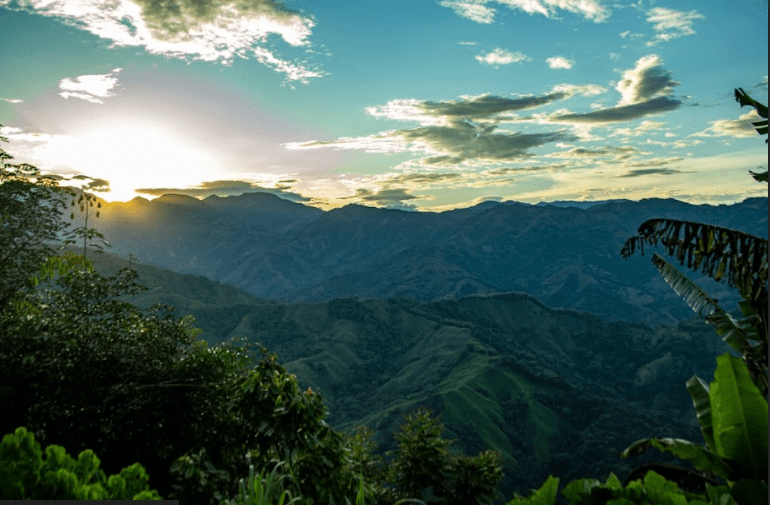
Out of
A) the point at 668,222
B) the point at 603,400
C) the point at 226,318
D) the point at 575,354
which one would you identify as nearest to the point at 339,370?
the point at 226,318

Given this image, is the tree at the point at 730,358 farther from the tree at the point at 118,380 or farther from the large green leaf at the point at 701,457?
the tree at the point at 118,380

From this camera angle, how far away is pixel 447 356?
140 metres

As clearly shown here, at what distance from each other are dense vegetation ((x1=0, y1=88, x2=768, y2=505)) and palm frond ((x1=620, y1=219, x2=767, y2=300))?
18 mm

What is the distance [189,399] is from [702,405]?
6.97 m

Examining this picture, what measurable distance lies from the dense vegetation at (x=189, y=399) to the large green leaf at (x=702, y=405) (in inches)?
0.7

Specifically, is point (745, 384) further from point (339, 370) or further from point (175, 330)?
point (339, 370)

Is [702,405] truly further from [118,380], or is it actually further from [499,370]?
[499,370]

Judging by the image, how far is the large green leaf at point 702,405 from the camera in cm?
519

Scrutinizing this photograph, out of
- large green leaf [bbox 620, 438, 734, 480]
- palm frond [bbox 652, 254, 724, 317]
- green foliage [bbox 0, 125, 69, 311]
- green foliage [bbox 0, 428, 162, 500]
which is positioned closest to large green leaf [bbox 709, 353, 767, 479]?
large green leaf [bbox 620, 438, 734, 480]

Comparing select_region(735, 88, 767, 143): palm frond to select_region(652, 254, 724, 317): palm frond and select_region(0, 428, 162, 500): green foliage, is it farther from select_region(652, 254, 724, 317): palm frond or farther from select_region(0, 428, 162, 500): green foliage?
select_region(0, 428, 162, 500): green foliage

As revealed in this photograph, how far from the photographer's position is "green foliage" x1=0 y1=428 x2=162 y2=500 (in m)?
2.05

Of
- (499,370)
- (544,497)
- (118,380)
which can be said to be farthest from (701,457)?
(499,370)

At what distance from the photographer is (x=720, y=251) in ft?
20.0

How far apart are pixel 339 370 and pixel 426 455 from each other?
131469 mm
